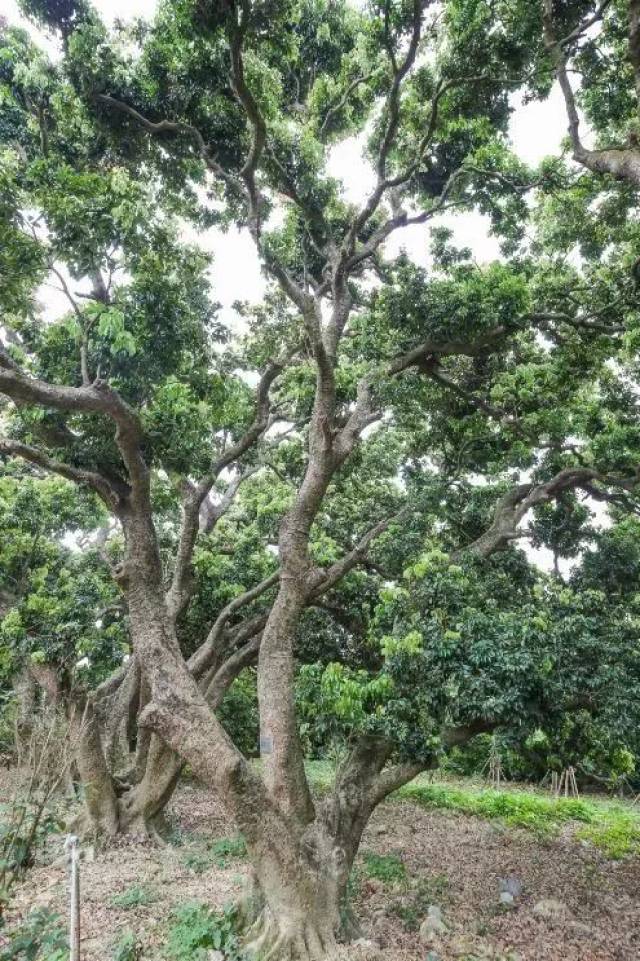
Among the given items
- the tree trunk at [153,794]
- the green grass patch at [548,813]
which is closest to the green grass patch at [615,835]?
the green grass patch at [548,813]

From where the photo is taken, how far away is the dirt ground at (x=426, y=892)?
5488 millimetres

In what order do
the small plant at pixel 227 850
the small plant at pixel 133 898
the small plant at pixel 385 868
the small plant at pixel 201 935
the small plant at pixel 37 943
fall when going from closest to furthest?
1. the small plant at pixel 37 943
2. the small plant at pixel 201 935
3. the small plant at pixel 133 898
4. the small plant at pixel 385 868
5. the small plant at pixel 227 850

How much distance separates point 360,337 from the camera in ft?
27.6

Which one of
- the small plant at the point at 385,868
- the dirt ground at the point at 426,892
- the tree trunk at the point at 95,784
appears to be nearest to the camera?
the dirt ground at the point at 426,892

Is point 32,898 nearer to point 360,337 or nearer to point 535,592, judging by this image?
point 535,592

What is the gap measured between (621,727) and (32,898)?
6.33 meters

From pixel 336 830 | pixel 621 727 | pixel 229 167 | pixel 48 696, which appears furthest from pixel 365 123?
pixel 48 696

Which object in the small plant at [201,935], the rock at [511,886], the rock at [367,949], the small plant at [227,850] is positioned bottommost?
the small plant at [227,850]

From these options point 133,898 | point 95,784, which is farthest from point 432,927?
point 95,784

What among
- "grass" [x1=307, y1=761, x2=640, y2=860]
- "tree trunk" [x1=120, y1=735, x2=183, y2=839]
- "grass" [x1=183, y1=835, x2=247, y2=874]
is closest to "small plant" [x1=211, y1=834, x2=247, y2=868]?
"grass" [x1=183, y1=835, x2=247, y2=874]

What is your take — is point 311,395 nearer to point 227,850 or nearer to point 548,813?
point 227,850

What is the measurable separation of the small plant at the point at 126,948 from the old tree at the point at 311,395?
101cm

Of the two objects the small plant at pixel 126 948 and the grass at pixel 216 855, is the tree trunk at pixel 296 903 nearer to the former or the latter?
the small plant at pixel 126 948

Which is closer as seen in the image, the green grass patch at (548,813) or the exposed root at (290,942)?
the exposed root at (290,942)
